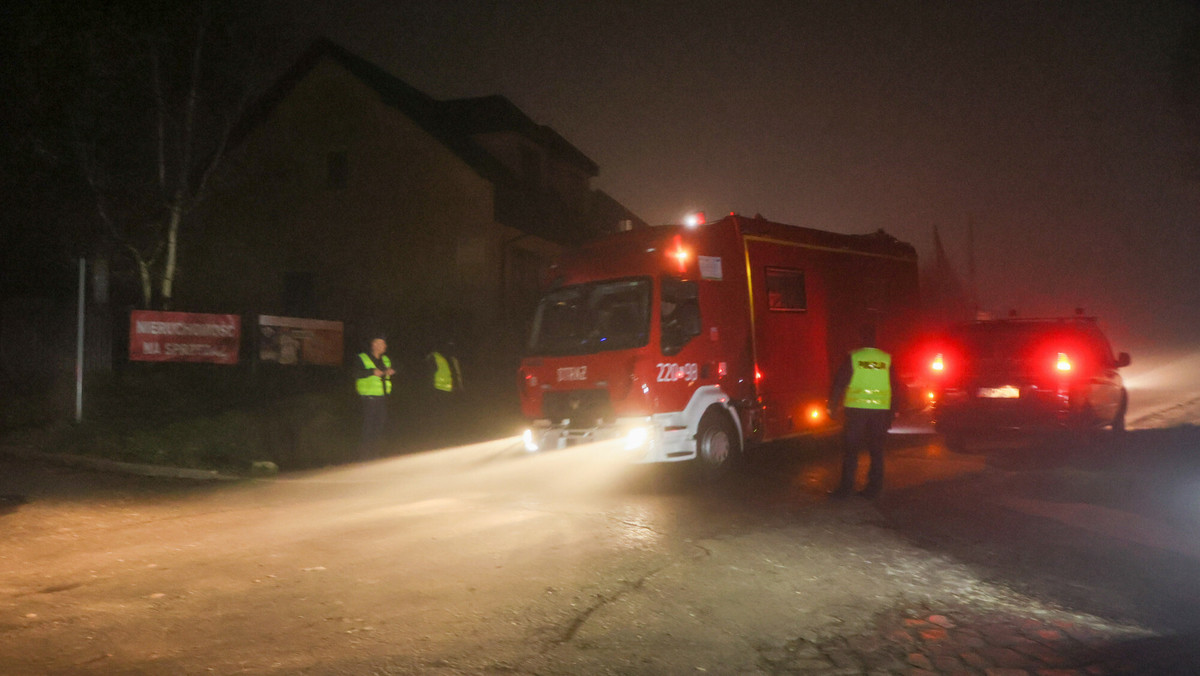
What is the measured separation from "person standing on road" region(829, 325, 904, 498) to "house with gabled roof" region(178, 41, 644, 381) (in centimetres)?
1501

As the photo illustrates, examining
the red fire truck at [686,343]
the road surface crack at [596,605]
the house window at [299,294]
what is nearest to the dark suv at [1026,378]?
the red fire truck at [686,343]

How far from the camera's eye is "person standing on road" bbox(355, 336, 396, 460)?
12.1 meters

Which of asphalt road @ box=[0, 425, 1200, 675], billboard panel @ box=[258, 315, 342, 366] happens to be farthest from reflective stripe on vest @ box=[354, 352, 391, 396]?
billboard panel @ box=[258, 315, 342, 366]

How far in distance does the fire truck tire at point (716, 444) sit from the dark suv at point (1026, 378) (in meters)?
3.88

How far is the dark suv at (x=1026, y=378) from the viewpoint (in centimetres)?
1197

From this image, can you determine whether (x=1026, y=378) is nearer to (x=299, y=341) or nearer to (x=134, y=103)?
(x=299, y=341)

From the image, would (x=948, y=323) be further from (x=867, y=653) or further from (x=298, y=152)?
(x=298, y=152)

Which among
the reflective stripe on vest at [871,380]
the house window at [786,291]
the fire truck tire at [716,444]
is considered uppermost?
the house window at [786,291]

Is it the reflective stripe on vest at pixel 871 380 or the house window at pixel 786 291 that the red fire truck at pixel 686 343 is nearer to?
the house window at pixel 786 291

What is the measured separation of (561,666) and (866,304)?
9.79m

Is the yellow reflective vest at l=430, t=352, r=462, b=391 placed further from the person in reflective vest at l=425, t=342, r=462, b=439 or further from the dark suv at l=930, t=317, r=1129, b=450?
the dark suv at l=930, t=317, r=1129, b=450

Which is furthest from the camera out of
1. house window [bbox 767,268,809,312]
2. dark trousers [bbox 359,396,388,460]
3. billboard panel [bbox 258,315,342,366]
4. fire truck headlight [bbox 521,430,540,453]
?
billboard panel [bbox 258,315,342,366]

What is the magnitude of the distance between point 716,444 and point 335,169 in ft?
63.9

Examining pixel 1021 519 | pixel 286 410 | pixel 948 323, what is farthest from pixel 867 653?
pixel 286 410
